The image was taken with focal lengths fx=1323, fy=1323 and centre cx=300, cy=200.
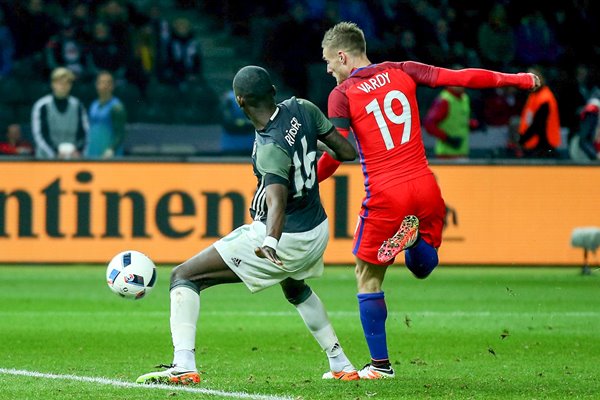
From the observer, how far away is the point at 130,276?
7684 millimetres

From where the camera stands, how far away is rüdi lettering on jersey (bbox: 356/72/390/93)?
7.65 metres

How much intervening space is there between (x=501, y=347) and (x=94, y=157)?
24.3 feet

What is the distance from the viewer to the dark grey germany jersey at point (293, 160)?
683cm

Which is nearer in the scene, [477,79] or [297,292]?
[297,292]

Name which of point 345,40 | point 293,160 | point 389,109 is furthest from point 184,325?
point 345,40

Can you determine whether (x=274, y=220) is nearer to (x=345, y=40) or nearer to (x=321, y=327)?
(x=321, y=327)

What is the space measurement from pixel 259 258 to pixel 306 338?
2.93m

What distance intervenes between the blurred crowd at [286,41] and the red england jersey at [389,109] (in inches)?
497

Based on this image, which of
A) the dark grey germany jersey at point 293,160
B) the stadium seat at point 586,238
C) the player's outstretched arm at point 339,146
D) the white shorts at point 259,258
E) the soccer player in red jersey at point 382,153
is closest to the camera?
the dark grey germany jersey at point 293,160

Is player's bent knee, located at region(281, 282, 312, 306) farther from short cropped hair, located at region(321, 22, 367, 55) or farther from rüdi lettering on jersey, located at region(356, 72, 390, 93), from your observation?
short cropped hair, located at region(321, 22, 367, 55)

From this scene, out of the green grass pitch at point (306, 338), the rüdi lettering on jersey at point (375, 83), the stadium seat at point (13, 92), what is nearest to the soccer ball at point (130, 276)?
the green grass pitch at point (306, 338)

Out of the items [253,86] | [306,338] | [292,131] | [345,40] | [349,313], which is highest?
[345,40]

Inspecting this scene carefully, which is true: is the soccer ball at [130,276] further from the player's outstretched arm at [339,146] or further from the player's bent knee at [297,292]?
the player's outstretched arm at [339,146]

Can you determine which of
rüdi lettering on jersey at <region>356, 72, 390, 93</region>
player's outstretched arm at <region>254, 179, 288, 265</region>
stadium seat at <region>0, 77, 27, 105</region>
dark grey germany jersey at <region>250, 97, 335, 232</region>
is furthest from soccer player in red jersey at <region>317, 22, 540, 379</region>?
stadium seat at <region>0, 77, 27, 105</region>
